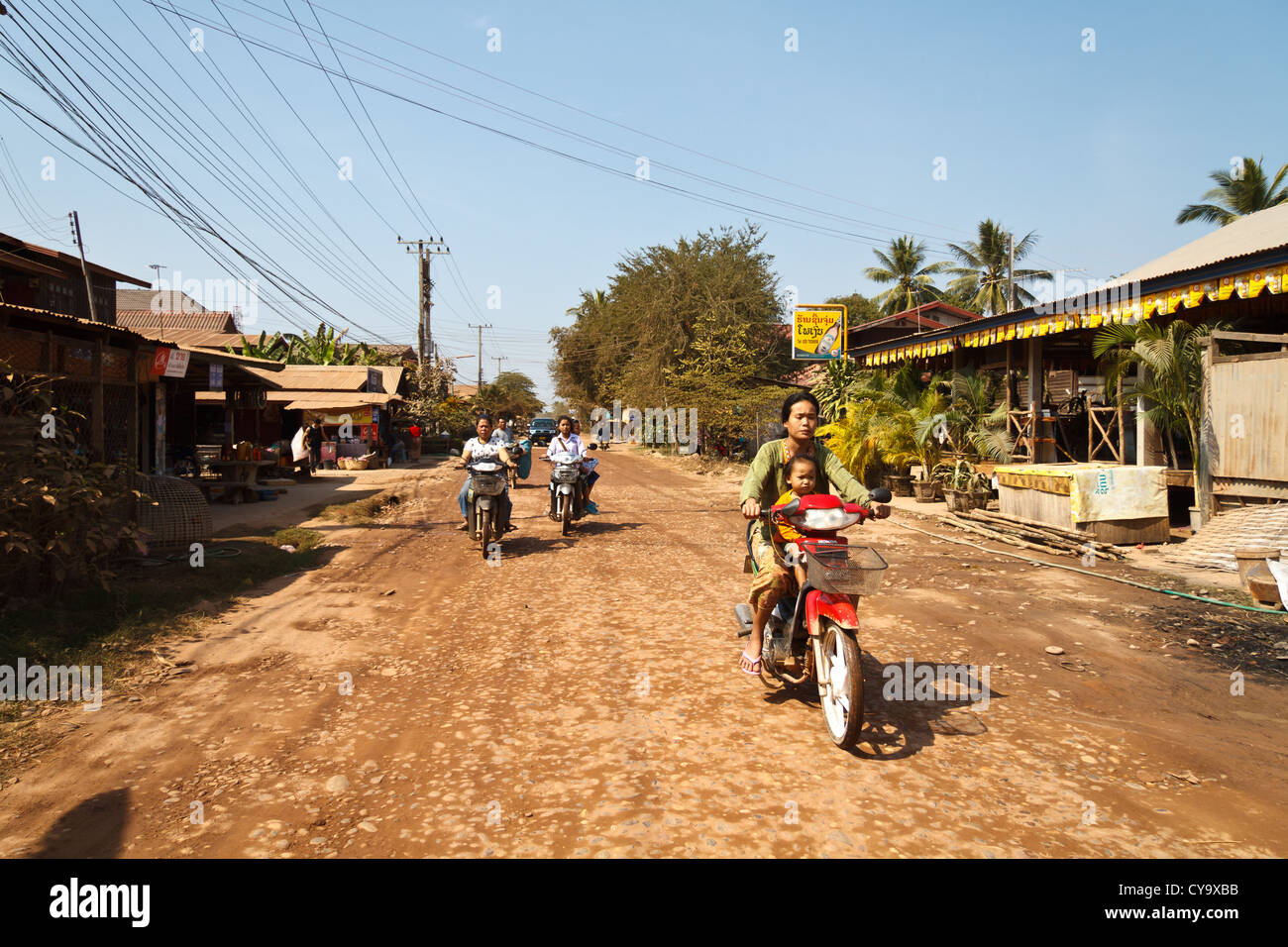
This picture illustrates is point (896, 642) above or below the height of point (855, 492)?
below

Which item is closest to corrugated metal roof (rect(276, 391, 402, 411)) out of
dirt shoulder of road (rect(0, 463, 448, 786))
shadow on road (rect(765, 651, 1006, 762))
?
dirt shoulder of road (rect(0, 463, 448, 786))

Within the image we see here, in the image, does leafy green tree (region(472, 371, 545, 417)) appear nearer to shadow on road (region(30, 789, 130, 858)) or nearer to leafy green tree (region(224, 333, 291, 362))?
leafy green tree (region(224, 333, 291, 362))

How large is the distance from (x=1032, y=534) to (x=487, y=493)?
776 cm

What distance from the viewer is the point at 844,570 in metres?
4.27

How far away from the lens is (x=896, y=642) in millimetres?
6316

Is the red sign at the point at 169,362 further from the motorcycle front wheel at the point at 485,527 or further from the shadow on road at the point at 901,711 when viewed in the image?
the shadow on road at the point at 901,711

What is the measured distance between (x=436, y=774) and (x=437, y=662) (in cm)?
199

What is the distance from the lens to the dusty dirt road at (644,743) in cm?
332

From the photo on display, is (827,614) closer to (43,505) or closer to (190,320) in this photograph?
(43,505)

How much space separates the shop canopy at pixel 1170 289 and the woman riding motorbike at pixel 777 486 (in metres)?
8.26

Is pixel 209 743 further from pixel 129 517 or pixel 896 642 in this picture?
pixel 129 517

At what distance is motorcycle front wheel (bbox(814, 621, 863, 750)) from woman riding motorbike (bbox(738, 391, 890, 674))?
19.4 inches

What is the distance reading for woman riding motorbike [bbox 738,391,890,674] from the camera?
495 centimetres
